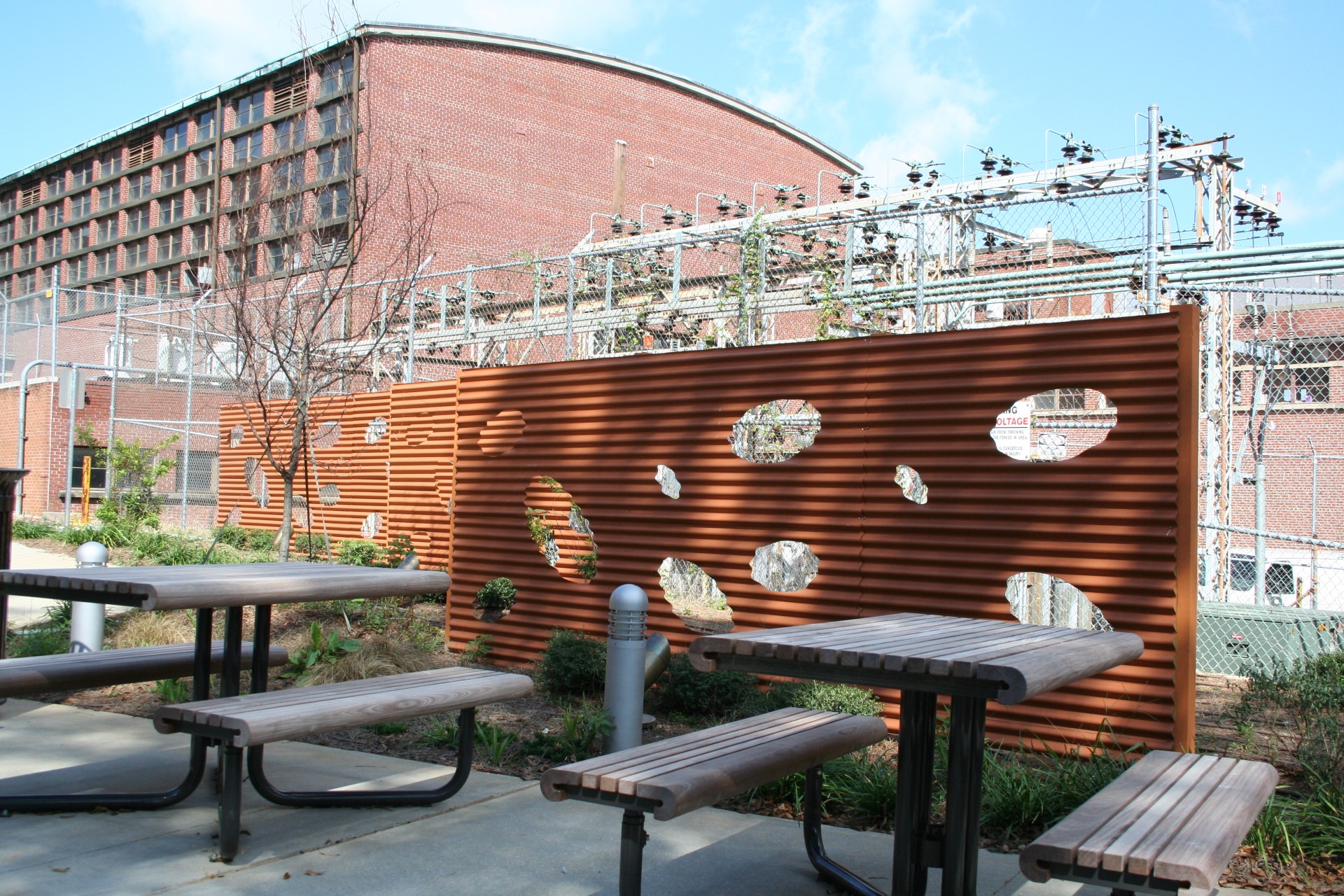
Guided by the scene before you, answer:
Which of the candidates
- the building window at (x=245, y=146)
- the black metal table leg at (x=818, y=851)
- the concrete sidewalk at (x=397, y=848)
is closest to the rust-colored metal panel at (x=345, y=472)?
the concrete sidewalk at (x=397, y=848)

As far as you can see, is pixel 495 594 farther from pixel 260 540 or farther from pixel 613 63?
pixel 613 63

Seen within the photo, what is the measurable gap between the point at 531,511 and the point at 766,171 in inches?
1333

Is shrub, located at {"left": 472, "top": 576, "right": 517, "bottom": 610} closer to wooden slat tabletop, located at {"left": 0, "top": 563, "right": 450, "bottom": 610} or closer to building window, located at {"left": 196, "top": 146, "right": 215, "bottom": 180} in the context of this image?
wooden slat tabletop, located at {"left": 0, "top": 563, "right": 450, "bottom": 610}

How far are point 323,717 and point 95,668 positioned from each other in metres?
1.69

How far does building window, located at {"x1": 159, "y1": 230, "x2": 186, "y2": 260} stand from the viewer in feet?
137

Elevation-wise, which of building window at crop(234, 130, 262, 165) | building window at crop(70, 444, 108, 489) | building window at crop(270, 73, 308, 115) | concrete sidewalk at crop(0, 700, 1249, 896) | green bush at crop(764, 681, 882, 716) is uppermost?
building window at crop(270, 73, 308, 115)

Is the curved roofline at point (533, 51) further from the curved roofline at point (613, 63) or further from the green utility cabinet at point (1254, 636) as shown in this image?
the green utility cabinet at point (1254, 636)

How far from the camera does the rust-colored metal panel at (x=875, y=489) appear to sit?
617 centimetres

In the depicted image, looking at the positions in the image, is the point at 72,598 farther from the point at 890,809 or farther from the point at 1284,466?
the point at 1284,466

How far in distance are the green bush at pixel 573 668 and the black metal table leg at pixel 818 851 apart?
3.22 metres

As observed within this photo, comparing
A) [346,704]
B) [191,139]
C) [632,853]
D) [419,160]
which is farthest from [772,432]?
[191,139]

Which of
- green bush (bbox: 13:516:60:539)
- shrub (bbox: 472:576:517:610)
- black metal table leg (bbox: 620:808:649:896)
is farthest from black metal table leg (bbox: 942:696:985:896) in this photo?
green bush (bbox: 13:516:60:539)

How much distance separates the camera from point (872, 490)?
7.27 m

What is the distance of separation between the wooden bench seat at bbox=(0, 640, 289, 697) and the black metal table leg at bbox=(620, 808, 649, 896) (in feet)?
9.92
